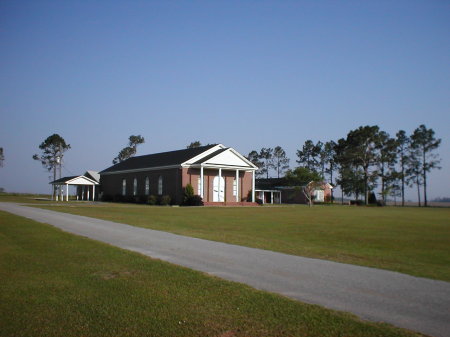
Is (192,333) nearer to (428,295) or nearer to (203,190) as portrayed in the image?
(428,295)

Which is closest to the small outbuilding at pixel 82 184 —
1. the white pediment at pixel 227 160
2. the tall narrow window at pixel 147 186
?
Result: the tall narrow window at pixel 147 186

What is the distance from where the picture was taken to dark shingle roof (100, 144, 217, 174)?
184 feet

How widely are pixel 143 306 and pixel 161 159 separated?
2160 inches

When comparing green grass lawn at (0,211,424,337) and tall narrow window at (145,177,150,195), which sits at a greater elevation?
tall narrow window at (145,177,150,195)

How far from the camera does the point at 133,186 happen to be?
207 feet

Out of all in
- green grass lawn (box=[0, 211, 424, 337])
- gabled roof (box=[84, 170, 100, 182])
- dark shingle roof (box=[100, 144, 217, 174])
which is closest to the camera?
green grass lawn (box=[0, 211, 424, 337])

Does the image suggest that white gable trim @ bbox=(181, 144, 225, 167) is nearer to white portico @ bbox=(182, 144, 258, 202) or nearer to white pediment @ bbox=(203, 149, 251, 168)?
white portico @ bbox=(182, 144, 258, 202)

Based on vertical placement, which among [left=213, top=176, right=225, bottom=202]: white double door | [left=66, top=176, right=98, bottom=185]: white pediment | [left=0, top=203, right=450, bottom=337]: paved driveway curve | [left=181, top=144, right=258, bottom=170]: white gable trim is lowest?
[left=0, top=203, right=450, bottom=337]: paved driveway curve

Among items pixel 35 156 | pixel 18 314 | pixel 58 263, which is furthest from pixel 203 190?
pixel 35 156

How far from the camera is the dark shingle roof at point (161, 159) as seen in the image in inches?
2211

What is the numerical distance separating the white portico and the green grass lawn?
4301 cm

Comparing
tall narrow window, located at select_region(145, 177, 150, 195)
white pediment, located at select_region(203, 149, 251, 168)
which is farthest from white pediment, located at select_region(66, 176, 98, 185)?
white pediment, located at select_region(203, 149, 251, 168)

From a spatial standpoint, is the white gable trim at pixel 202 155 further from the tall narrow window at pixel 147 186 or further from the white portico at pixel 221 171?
the tall narrow window at pixel 147 186

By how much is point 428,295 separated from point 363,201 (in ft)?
248
